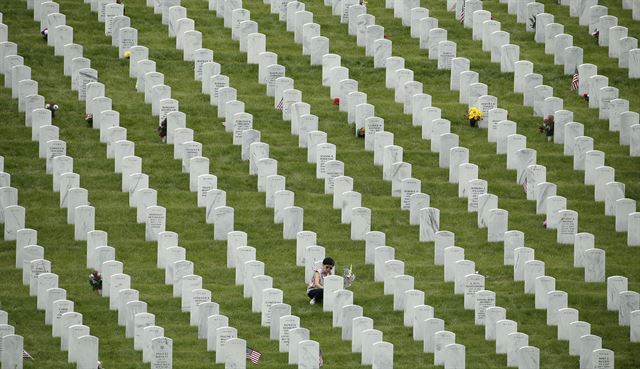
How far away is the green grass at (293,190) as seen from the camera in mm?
27656

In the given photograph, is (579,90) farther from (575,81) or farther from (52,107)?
(52,107)

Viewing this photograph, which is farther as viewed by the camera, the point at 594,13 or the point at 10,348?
the point at 594,13

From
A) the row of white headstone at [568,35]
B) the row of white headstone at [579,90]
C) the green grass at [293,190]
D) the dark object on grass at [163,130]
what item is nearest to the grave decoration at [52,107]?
the green grass at [293,190]

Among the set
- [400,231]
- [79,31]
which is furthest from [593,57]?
[79,31]

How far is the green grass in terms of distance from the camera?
2766 centimetres

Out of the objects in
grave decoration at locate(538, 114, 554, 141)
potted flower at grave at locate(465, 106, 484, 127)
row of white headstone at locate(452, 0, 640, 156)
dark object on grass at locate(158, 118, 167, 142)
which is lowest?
dark object on grass at locate(158, 118, 167, 142)

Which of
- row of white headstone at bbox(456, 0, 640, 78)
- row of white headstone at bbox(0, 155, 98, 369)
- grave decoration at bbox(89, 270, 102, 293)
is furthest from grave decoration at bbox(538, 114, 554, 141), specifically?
row of white headstone at bbox(0, 155, 98, 369)

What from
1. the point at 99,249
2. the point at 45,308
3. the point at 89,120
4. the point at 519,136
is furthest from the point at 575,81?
the point at 45,308

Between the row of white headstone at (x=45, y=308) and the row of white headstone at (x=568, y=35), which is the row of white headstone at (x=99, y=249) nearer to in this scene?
the row of white headstone at (x=45, y=308)

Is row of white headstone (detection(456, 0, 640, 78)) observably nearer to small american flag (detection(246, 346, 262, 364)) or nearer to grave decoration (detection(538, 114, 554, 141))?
grave decoration (detection(538, 114, 554, 141))

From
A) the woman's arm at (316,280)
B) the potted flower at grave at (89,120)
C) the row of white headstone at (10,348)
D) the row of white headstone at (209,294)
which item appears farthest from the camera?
the potted flower at grave at (89,120)

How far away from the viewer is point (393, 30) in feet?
123

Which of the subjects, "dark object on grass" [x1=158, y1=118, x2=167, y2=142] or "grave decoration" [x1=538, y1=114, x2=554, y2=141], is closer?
"dark object on grass" [x1=158, y1=118, x2=167, y2=142]

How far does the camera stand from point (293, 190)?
3170 centimetres
